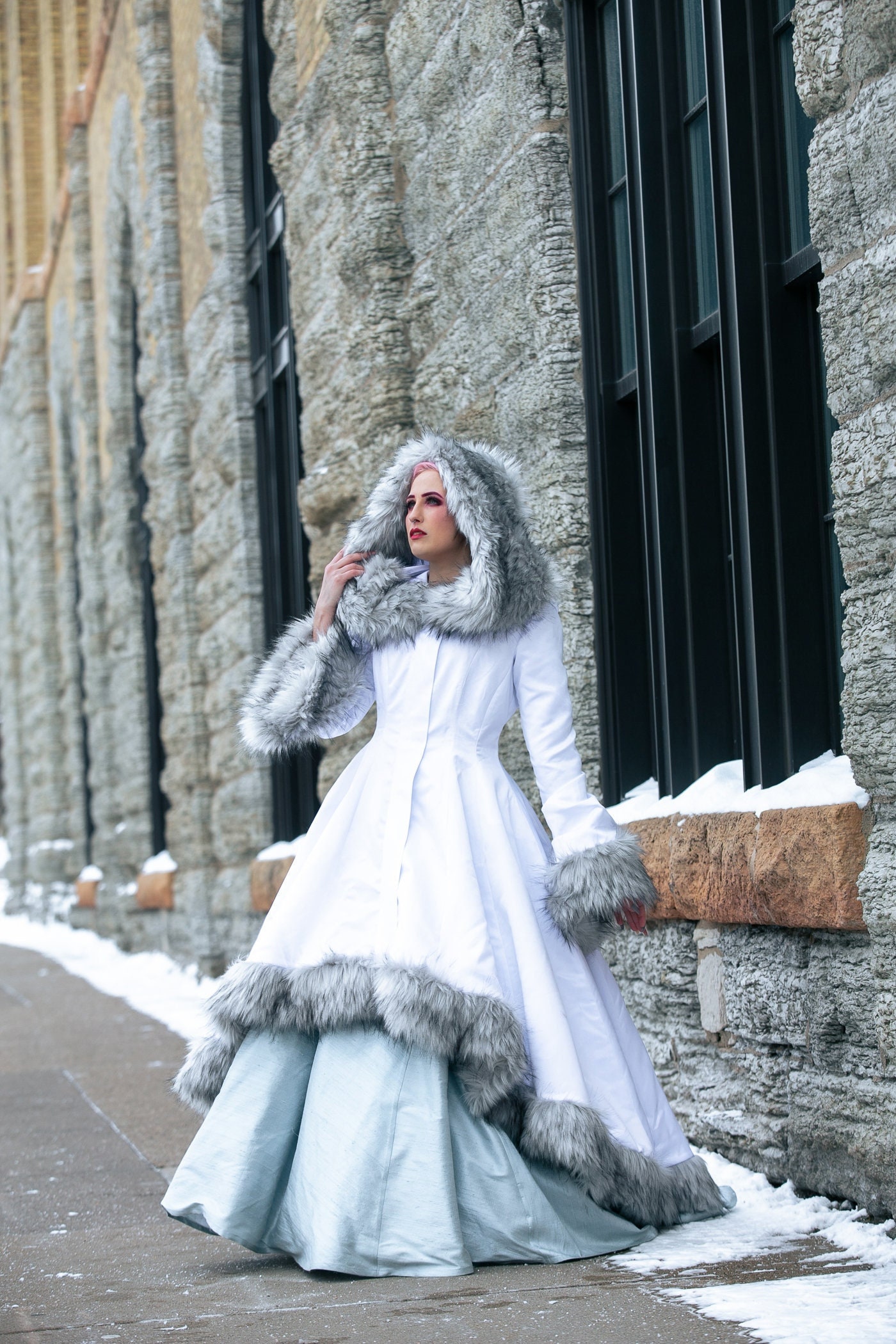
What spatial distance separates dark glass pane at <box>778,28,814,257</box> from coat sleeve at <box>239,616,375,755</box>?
5.33 ft

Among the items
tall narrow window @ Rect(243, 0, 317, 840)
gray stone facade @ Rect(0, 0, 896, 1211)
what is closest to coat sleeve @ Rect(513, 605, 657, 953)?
gray stone facade @ Rect(0, 0, 896, 1211)

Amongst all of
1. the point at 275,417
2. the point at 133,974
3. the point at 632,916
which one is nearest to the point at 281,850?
the point at 275,417

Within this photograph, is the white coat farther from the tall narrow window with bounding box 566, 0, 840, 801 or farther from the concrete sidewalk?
the tall narrow window with bounding box 566, 0, 840, 801

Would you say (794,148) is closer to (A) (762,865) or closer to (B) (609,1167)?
(A) (762,865)

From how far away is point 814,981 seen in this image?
154 inches

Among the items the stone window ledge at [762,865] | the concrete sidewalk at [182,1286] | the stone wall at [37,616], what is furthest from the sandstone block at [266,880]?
the stone wall at [37,616]

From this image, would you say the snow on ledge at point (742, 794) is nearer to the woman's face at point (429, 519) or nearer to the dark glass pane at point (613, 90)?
the woman's face at point (429, 519)

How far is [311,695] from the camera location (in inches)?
156

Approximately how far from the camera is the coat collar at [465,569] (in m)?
3.80

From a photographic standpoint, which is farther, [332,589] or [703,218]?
[703,218]

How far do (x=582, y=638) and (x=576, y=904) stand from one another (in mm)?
1823

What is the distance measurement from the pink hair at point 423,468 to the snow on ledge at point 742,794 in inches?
46.6

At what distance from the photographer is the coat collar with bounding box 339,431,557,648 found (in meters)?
3.80

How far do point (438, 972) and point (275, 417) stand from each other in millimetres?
6474
